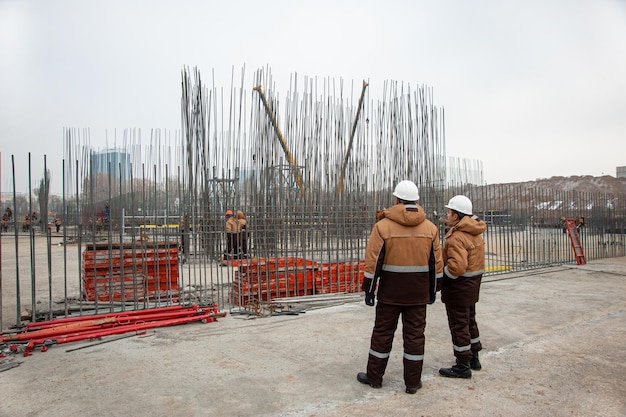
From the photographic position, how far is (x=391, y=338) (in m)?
3.60

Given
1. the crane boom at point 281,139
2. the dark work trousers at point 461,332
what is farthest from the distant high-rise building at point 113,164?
the dark work trousers at point 461,332

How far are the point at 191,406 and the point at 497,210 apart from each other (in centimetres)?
1215

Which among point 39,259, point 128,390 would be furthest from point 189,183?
point 39,259

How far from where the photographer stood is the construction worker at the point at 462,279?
382cm

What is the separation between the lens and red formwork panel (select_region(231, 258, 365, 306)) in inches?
262

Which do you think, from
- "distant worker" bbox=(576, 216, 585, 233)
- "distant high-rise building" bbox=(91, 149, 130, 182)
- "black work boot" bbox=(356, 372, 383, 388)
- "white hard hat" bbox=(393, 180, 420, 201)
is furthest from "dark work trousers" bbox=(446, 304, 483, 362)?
"distant worker" bbox=(576, 216, 585, 233)

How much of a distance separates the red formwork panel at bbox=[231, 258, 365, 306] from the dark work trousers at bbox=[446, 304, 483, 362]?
3.34 m

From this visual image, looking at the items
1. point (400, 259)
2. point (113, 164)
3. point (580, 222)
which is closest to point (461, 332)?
point (400, 259)

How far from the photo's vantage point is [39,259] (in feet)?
45.4

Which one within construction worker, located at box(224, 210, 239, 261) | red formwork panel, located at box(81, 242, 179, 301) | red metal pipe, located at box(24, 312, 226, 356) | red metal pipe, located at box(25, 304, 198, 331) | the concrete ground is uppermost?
construction worker, located at box(224, 210, 239, 261)

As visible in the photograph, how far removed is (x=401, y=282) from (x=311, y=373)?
4.00 ft

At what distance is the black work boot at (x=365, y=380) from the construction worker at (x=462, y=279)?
27.6 inches

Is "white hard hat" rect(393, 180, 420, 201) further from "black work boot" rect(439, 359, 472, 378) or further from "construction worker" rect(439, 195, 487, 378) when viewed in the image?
"black work boot" rect(439, 359, 472, 378)

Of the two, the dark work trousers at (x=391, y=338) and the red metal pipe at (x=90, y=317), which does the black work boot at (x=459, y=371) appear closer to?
the dark work trousers at (x=391, y=338)
